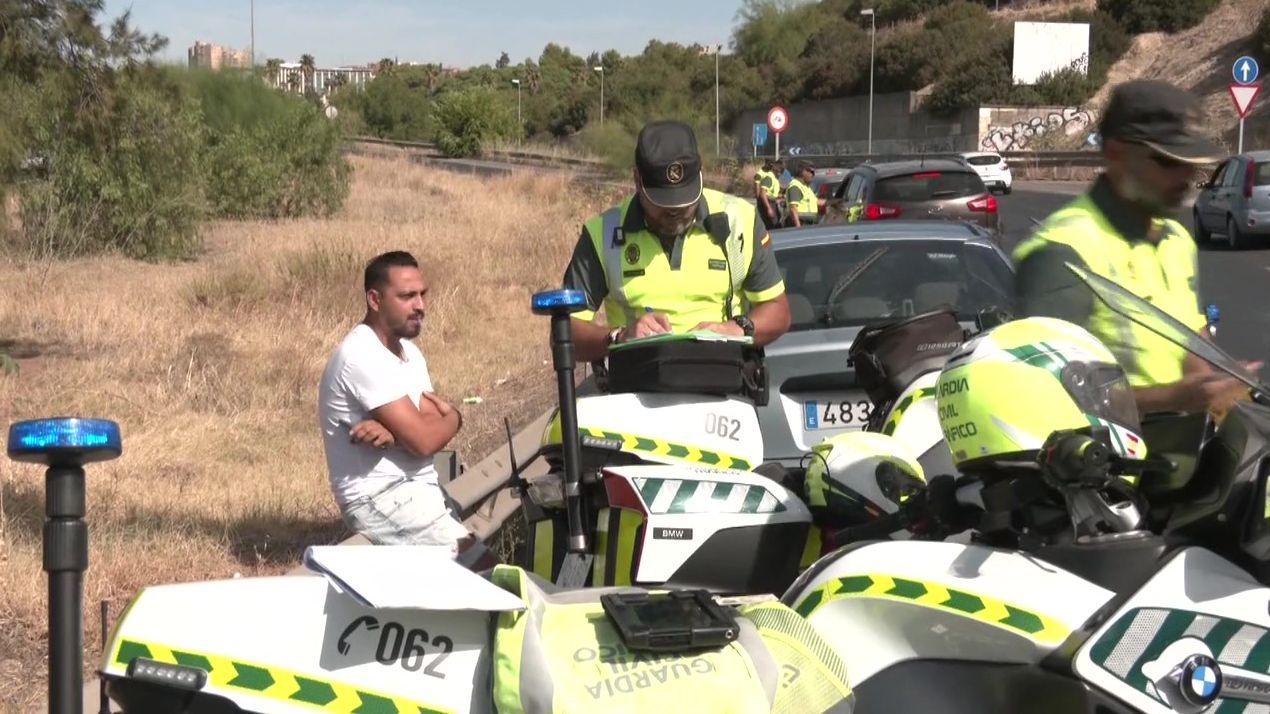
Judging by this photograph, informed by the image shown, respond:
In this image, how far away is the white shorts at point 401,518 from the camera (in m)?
5.82

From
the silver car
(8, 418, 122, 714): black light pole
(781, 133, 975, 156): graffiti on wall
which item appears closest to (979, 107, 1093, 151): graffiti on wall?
(781, 133, 975, 156): graffiti on wall

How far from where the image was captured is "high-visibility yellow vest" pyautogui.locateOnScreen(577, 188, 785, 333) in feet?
17.9

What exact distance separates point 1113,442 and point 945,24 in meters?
93.6

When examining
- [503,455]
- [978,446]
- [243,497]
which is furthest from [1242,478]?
[243,497]

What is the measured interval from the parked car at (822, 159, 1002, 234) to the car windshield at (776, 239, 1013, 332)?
13141mm

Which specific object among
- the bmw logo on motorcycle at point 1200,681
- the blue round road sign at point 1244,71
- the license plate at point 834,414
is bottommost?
the license plate at point 834,414

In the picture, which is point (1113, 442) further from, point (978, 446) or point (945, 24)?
point (945, 24)

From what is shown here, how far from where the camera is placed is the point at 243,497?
824cm

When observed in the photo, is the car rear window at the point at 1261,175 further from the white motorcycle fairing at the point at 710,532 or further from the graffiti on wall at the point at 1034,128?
the graffiti on wall at the point at 1034,128

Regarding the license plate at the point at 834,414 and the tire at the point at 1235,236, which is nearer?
the license plate at the point at 834,414

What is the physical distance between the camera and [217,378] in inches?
481

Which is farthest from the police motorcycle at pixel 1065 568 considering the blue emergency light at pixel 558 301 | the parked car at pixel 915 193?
the parked car at pixel 915 193

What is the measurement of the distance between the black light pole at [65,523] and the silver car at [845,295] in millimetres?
4351

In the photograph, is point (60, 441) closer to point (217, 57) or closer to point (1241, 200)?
point (1241, 200)
